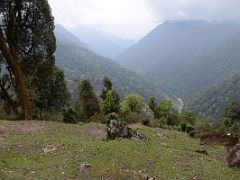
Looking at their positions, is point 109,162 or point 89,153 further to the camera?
point 89,153

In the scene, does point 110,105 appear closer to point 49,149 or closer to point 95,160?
point 49,149

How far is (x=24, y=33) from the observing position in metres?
38.5

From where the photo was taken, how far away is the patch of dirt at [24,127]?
29.5 metres

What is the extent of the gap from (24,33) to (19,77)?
4477 mm

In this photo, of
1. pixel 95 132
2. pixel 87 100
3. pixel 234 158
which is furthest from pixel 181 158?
pixel 87 100

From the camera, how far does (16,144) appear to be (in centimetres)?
2402

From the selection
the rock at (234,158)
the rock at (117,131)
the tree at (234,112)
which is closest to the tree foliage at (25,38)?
the rock at (117,131)

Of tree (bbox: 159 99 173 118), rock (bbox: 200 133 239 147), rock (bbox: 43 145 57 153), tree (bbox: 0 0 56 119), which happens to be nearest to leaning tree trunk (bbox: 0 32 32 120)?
tree (bbox: 0 0 56 119)

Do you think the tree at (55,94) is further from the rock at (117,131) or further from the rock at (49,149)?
the rock at (49,149)

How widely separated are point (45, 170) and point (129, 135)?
10.5 meters

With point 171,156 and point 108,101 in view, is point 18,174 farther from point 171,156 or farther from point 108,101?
point 108,101

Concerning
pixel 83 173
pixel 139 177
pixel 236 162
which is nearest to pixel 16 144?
pixel 83 173

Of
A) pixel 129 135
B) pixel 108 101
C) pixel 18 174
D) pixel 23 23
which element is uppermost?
pixel 23 23

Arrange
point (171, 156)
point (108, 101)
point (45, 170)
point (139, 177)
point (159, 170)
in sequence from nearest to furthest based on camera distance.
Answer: point (139, 177)
point (45, 170)
point (159, 170)
point (171, 156)
point (108, 101)
